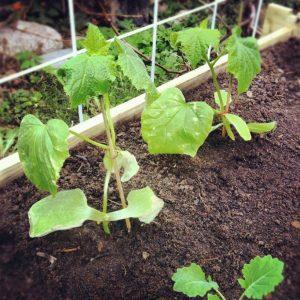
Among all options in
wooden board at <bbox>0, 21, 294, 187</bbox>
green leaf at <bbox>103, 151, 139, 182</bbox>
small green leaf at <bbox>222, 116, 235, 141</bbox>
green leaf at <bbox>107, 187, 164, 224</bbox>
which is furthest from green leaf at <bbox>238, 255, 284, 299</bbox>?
wooden board at <bbox>0, 21, 294, 187</bbox>

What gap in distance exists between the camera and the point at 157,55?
7.07 ft

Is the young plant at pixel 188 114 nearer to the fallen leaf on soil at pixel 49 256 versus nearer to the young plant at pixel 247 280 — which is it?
the young plant at pixel 247 280

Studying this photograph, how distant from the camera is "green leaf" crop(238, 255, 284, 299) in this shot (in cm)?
136

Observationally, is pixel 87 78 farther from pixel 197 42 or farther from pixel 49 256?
pixel 49 256

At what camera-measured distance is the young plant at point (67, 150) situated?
1313 millimetres

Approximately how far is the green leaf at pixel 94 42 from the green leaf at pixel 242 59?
0.38 m

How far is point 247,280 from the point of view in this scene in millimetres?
1421

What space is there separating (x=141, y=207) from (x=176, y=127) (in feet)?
0.89

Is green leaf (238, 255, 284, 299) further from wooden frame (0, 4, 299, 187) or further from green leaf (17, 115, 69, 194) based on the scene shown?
wooden frame (0, 4, 299, 187)

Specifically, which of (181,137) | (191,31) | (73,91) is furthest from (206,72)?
(73,91)

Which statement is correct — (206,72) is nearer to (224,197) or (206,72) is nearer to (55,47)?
(224,197)

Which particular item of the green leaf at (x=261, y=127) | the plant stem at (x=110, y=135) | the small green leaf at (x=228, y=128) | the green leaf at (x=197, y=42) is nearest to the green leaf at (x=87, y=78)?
the plant stem at (x=110, y=135)

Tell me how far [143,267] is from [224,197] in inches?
15.7

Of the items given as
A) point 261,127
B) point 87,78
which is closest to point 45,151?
point 87,78
